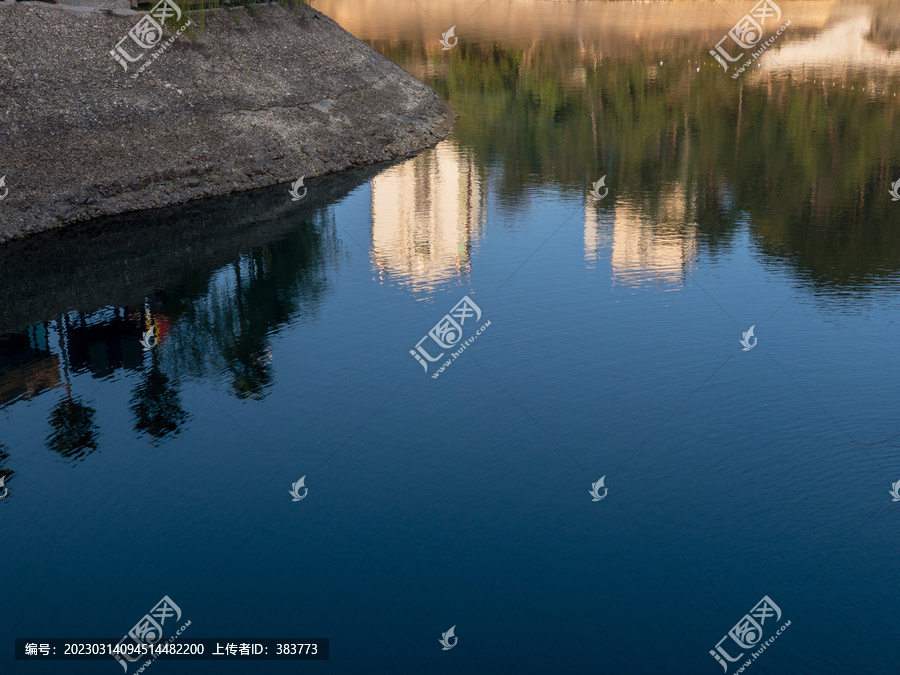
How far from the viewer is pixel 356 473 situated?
24.7m

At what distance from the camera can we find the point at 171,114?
52.6 meters

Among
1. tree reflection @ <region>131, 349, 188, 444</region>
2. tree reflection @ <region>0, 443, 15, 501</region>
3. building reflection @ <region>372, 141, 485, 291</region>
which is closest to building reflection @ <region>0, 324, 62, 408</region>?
tree reflection @ <region>131, 349, 188, 444</region>

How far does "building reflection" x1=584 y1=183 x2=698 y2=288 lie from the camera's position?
40.0 meters

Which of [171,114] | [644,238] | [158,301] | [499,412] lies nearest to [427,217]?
[644,238]

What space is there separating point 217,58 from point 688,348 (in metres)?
40.3

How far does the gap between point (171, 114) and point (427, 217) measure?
16390 millimetres

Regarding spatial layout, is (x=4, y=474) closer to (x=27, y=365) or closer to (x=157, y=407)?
(x=157, y=407)

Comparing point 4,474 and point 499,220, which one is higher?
point 499,220

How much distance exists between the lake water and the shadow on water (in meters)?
0.17

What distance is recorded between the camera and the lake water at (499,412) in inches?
757

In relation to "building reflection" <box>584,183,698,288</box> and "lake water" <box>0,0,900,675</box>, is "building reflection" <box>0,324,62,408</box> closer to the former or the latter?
"lake water" <box>0,0,900,675</box>

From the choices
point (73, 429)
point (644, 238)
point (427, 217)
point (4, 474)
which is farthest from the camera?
point (427, 217)

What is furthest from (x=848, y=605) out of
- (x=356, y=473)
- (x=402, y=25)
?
(x=402, y=25)

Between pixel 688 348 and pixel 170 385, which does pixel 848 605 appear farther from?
pixel 170 385
